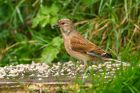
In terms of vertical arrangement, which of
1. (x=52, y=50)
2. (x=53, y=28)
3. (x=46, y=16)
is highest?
(x=46, y=16)

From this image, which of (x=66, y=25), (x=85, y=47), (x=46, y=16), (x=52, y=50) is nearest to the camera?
(x=85, y=47)

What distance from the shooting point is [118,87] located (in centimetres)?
Answer: 562

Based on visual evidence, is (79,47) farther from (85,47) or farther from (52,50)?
(52,50)

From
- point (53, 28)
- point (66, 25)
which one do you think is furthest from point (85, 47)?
point (53, 28)

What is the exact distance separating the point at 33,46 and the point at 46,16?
447 mm

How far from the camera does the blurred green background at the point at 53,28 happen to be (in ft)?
26.2

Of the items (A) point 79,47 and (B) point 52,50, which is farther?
(B) point 52,50

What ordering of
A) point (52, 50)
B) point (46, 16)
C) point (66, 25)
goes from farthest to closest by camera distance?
point (46, 16), point (52, 50), point (66, 25)

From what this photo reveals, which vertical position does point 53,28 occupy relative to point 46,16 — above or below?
below

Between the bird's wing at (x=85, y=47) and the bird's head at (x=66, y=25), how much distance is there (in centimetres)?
13

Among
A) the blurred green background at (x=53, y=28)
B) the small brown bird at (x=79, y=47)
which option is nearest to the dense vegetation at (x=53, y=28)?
the blurred green background at (x=53, y=28)

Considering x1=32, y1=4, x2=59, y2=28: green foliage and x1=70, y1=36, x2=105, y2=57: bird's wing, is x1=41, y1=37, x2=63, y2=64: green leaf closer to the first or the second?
x1=32, y1=4, x2=59, y2=28: green foliage

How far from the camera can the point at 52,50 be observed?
8148 millimetres

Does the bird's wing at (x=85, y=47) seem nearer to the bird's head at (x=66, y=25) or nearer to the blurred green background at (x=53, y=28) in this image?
the bird's head at (x=66, y=25)
